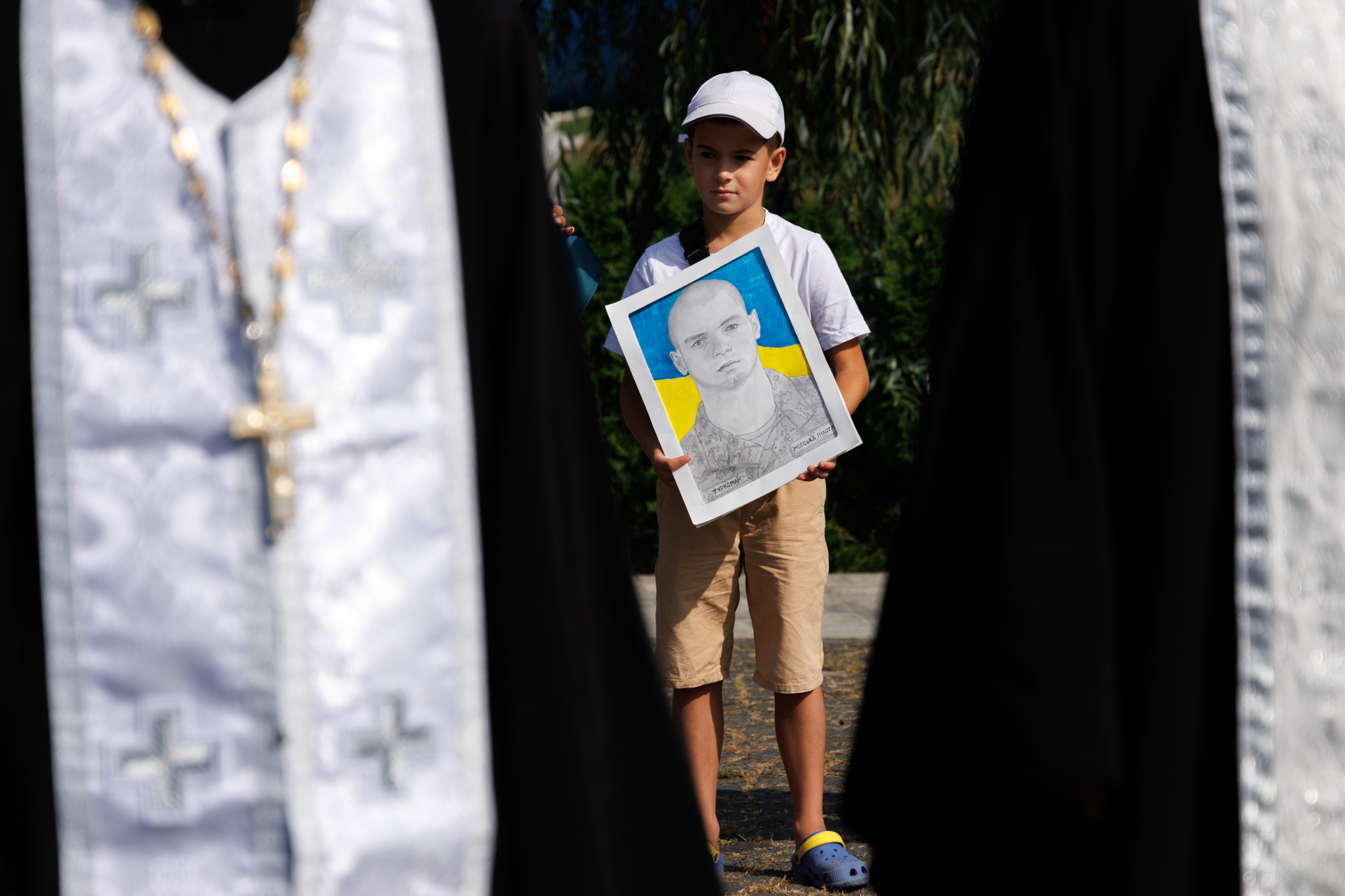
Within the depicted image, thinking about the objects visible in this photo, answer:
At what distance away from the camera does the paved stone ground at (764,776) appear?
11.8ft

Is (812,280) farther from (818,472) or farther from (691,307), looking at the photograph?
(818,472)

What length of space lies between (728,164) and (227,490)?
2.14 m

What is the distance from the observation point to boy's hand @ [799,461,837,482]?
3.41 metres

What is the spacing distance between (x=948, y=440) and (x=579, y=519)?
0.46 metres

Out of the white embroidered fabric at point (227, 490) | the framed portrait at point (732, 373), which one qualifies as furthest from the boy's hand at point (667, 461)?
the white embroidered fabric at point (227, 490)

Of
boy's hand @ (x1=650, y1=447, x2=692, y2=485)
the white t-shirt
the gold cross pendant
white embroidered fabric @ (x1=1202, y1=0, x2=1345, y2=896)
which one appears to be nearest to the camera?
the gold cross pendant

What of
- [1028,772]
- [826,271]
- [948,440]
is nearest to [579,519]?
[948,440]

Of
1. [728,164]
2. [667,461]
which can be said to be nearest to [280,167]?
[667,461]

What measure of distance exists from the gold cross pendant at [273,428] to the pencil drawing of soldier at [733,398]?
189cm

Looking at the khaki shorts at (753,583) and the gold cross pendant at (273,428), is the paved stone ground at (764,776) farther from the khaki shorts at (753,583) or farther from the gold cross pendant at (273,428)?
the gold cross pendant at (273,428)

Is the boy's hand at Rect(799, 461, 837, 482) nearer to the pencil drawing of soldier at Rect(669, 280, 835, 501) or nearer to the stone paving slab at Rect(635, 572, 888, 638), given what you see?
the pencil drawing of soldier at Rect(669, 280, 835, 501)

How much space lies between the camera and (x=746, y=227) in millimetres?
3518

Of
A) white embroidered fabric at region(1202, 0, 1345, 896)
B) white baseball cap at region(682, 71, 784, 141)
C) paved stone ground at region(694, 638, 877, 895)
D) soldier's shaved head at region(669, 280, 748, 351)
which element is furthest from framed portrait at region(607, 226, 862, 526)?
white embroidered fabric at region(1202, 0, 1345, 896)

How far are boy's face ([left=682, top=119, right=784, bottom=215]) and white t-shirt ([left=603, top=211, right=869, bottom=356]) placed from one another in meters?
0.10
